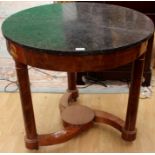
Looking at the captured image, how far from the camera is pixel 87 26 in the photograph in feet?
3.84

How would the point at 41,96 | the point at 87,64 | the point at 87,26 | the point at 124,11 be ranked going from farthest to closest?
the point at 41,96 → the point at 124,11 → the point at 87,26 → the point at 87,64

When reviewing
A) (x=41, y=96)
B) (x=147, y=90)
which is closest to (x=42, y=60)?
(x=41, y=96)

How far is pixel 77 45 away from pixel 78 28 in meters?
0.17

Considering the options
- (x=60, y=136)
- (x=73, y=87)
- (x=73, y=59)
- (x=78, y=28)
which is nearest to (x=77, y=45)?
(x=73, y=59)

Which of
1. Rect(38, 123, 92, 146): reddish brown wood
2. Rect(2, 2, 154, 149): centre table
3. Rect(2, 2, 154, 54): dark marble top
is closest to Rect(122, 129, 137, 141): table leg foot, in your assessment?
Rect(2, 2, 154, 149): centre table

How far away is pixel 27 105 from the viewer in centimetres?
126

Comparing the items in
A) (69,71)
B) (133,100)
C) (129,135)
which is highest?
(69,71)

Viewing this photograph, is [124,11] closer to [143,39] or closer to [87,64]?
[143,39]

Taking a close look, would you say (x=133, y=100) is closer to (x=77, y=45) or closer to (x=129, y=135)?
(x=129, y=135)

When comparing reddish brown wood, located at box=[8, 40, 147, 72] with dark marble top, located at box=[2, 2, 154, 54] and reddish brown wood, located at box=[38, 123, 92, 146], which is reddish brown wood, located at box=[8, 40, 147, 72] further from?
reddish brown wood, located at box=[38, 123, 92, 146]

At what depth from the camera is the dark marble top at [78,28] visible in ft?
3.31

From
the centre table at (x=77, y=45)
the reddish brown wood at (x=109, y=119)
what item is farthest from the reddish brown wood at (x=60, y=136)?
the reddish brown wood at (x=109, y=119)

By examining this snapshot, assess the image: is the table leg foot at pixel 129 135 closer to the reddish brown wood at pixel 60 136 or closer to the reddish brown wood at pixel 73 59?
the reddish brown wood at pixel 60 136

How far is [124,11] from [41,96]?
31.7 inches
